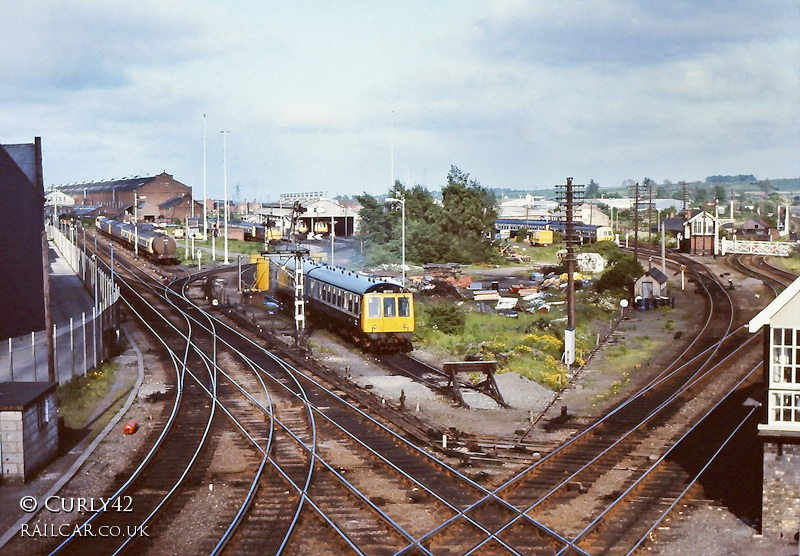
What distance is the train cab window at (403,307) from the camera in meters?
37.2

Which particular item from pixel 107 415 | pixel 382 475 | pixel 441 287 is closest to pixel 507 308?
pixel 441 287

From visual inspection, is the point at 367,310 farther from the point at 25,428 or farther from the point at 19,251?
the point at 19,251

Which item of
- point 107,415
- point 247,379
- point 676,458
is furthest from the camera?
point 247,379

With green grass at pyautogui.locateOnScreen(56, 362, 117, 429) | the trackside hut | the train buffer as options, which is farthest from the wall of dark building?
the trackside hut

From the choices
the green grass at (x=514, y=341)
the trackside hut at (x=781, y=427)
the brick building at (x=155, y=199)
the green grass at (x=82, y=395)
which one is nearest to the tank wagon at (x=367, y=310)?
the green grass at (x=514, y=341)

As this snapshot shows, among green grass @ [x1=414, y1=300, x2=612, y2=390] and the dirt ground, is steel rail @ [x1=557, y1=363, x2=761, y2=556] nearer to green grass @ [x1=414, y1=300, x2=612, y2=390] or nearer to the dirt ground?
the dirt ground

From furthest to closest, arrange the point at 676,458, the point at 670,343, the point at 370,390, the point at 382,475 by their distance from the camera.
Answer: the point at 670,343 < the point at 370,390 < the point at 676,458 < the point at 382,475

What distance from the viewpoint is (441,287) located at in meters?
58.3

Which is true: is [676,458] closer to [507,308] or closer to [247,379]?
[247,379]

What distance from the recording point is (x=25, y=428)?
66.8 feet

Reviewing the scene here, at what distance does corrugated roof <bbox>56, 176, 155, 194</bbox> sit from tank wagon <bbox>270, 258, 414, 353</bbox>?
10919cm

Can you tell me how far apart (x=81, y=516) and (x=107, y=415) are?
10.2m

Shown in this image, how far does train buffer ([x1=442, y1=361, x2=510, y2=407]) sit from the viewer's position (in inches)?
1141

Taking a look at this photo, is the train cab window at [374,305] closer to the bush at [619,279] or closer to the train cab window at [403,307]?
the train cab window at [403,307]
